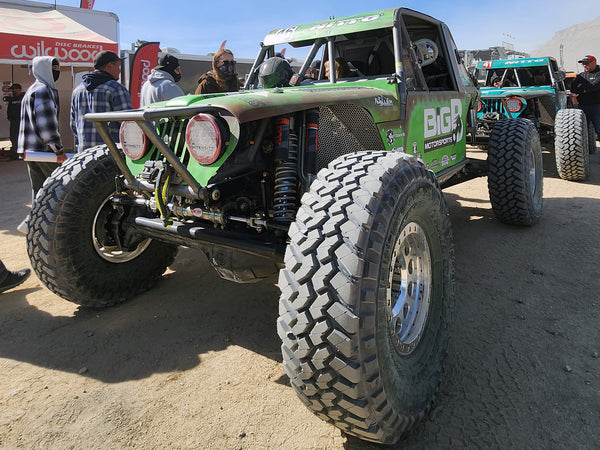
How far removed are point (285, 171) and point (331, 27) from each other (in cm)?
200

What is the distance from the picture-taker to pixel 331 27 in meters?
3.74

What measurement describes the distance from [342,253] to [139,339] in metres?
1.79

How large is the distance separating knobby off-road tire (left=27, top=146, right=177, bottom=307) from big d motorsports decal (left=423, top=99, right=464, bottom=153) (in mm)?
2411

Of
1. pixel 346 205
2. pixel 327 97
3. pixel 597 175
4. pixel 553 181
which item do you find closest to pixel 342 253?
pixel 346 205

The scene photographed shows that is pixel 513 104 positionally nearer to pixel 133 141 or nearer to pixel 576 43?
pixel 133 141

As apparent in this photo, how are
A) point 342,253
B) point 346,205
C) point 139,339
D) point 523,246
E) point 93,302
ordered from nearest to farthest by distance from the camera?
point 342,253 → point 346,205 → point 139,339 → point 93,302 → point 523,246

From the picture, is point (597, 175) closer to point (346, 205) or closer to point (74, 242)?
point (346, 205)

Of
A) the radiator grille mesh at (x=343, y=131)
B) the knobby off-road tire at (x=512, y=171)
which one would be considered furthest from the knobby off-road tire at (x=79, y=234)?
the knobby off-road tire at (x=512, y=171)

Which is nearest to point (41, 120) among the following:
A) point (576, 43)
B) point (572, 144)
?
point (572, 144)

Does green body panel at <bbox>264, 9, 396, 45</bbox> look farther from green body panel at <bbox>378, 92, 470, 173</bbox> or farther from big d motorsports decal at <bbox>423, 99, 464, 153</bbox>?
big d motorsports decal at <bbox>423, 99, 464, 153</bbox>

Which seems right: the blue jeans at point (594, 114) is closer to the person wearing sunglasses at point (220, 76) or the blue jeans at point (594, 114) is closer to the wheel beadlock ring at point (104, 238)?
the person wearing sunglasses at point (220, 76)

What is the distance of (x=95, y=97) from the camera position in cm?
435

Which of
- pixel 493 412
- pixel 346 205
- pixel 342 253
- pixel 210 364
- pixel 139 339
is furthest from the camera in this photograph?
pixel 139 339

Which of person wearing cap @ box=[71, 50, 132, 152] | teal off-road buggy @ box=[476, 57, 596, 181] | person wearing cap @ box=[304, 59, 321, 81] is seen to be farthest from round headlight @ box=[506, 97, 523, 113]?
person wearing cap @ box=[71, 50, 132, 152]
